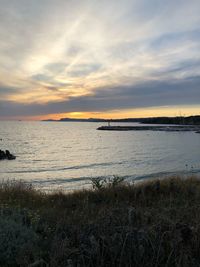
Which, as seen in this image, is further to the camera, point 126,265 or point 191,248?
point 191,248

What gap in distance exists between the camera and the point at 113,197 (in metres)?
10.6

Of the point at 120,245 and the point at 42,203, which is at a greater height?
the point at 120,245

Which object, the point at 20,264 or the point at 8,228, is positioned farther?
the point at 8,228

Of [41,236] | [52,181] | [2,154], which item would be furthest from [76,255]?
[2,154]

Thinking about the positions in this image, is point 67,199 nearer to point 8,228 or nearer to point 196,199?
point 196,199

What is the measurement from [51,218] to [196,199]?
4.78 metres

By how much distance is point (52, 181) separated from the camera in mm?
28328

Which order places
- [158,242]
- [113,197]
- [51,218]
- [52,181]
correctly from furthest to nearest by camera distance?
[52,181], [113,197], [51,218], [158,242]

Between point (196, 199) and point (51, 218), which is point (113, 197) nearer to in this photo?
point (196, 199)

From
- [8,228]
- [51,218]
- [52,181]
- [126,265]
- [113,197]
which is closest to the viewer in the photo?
[126,265]

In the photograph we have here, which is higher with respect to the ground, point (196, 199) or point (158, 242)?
point (158, 242)

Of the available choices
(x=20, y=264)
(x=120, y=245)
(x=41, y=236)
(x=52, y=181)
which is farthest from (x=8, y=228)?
(x=52, y=181)

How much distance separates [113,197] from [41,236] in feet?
18.4

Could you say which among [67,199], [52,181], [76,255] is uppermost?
[76,255]
